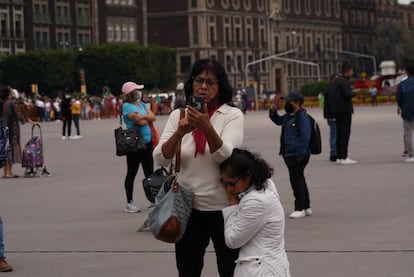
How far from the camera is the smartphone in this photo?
730 centimetres

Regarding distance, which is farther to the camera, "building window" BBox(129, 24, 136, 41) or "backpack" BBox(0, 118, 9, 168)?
"building window" BBox(129, 24, 136, 41)

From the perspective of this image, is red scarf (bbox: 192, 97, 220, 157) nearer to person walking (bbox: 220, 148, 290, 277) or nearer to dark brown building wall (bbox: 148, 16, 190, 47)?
person walking (bbox: 220, 148, 290, 277)

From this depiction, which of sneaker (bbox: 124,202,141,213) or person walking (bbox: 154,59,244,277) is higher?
person walking (bbox: 154,59,244,277)

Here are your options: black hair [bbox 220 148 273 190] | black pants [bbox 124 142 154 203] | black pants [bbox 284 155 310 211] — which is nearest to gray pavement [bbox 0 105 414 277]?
black pants [bbox 284 155 310 211]

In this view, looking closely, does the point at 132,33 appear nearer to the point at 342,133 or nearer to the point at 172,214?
the point at 342,133

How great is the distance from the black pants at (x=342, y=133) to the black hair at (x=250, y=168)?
15525mm

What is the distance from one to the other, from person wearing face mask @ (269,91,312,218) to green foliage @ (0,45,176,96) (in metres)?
82.6

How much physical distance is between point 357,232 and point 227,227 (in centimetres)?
602

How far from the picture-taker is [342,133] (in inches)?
885

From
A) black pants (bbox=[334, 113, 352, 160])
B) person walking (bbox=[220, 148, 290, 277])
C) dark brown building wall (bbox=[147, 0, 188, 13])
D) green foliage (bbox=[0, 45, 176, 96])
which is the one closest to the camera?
person walking (bbox=[220, 148, 290, 277])

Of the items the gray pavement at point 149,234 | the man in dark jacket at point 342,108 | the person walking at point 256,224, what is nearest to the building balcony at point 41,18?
the gray pavement at point 149,234

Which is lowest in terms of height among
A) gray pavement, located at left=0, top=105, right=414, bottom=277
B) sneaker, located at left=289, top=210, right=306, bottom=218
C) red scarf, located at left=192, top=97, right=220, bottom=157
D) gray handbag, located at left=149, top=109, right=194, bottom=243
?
gray pavement, located at left=0, top=105, right=414, bottom=277

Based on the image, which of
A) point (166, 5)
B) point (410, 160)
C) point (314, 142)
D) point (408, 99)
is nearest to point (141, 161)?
point (314, 142)

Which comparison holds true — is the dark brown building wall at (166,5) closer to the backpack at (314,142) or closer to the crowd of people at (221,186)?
the backpack at (314,142)
